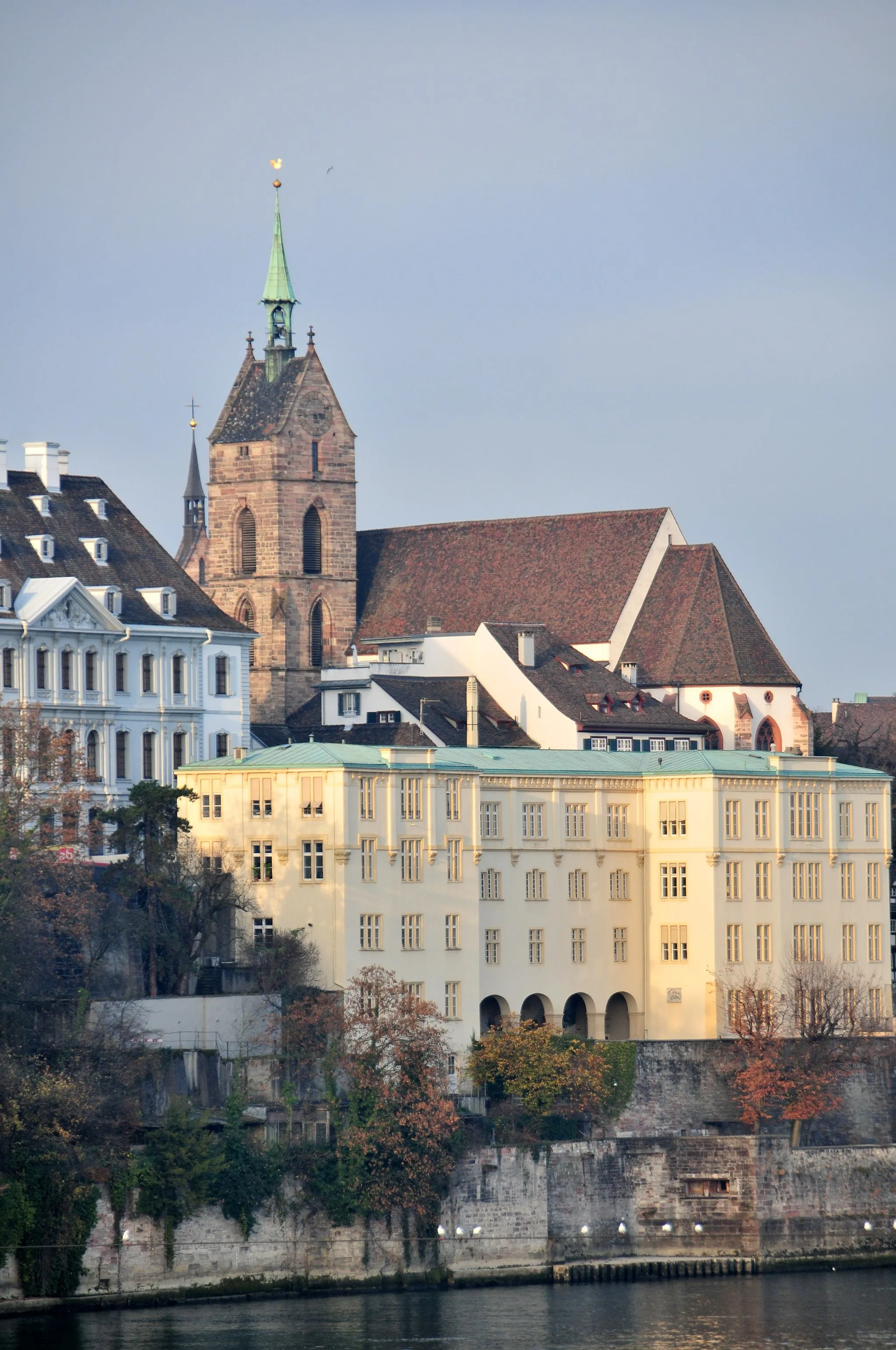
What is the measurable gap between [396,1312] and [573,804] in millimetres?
27099

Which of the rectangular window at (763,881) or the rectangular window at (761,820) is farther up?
the rectangular window at (761,820)

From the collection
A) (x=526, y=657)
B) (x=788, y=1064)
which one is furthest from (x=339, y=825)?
(x=526, y=657)

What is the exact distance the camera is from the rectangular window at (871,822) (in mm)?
130000

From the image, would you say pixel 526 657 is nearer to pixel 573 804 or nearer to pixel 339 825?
pixel 573 804

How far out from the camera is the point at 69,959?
110 metres

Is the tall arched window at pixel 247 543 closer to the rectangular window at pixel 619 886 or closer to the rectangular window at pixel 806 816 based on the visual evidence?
the rectangular window at pixel 806 816

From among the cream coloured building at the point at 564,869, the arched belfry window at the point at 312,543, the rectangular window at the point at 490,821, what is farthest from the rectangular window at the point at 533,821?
the arched belfry window at the point at 312,543

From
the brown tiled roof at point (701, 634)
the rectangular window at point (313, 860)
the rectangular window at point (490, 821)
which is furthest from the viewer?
the brown tiled roof at point (701, 634)

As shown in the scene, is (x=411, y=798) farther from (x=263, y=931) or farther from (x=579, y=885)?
(x=579, y=885)

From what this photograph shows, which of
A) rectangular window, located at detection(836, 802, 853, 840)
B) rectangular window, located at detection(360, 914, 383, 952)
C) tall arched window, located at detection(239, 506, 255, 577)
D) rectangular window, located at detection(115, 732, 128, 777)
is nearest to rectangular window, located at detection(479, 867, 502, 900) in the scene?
rectangular window, located at detection(360, 914, 383, 952)

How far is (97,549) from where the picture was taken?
13200cm

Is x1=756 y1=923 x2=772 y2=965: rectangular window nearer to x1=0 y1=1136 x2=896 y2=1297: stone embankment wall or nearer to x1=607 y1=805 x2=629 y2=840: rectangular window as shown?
x1=607 y1=805 x2=629 y2=840: rectangular window

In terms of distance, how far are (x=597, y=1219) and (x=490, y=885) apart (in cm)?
1418

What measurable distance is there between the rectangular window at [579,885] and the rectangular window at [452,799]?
6701mm
